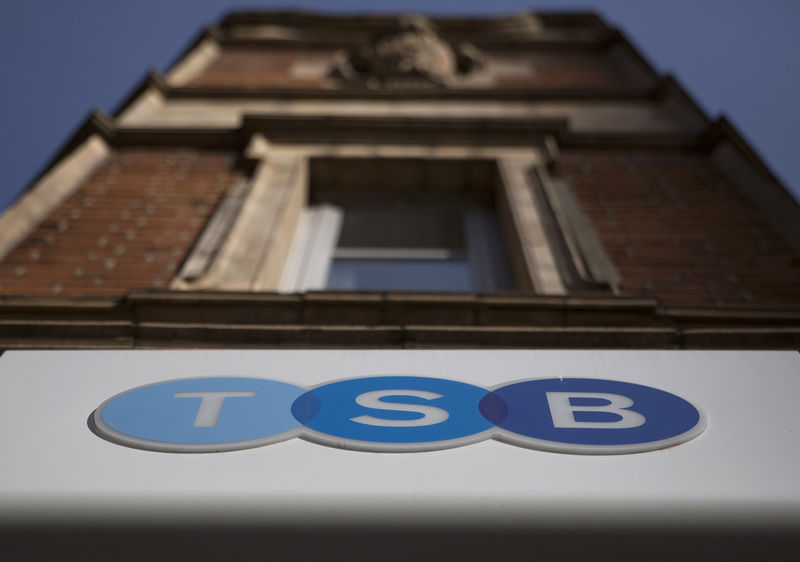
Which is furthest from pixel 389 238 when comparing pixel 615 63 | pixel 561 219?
pixel 615 63

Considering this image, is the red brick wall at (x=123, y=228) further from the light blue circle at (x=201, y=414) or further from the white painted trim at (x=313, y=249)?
the light blue circle at (x=201, y=414)

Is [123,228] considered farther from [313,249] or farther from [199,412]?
[199,412]

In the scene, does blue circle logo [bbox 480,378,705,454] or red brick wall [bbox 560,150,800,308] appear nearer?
blue circle logo [bbox 480,378,705,454]

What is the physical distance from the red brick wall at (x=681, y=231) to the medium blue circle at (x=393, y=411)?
99.7 inches

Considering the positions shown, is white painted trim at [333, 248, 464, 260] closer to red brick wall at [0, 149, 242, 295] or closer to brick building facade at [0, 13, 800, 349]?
brick building facade at [0, 13, 800, 349]

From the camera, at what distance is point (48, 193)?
257 inches

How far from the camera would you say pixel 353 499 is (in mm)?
2553

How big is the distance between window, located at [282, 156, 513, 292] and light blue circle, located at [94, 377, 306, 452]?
2.65m

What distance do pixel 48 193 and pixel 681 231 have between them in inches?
232

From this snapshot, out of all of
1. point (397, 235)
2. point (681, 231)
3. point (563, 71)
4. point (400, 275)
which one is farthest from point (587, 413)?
point (563, 71)

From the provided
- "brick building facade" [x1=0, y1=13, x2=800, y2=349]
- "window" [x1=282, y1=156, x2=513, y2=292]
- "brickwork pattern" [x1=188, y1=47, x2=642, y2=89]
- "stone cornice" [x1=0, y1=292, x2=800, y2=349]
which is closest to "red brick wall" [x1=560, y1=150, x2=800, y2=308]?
"brick building facade" [x1=0, y1=13, x2=800, y2=349]

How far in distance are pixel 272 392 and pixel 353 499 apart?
3.06 ft

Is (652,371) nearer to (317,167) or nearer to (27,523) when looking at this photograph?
(27,523)

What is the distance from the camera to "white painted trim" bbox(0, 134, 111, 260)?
232 inches
